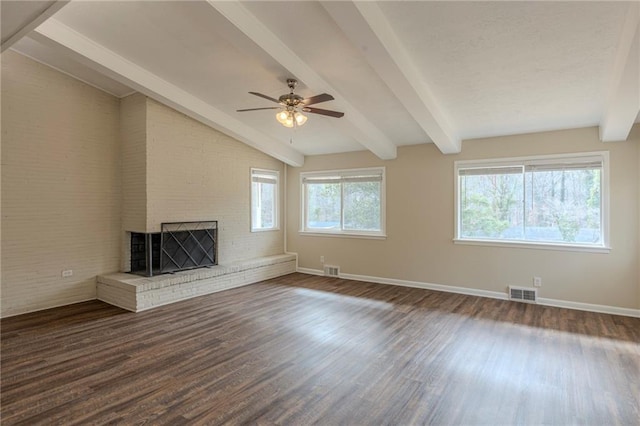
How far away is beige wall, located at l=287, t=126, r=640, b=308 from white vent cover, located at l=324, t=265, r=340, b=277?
124 mm

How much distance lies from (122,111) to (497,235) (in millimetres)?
6260

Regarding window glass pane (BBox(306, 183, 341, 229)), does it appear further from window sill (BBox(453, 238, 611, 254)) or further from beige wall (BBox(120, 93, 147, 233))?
beige wall (BBox(120, 93, 147, 233))

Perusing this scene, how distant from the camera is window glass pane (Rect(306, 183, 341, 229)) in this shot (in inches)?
276

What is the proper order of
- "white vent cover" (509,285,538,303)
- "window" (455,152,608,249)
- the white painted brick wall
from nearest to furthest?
"window" (455,152,608,249) < "white vent cover" (509,285,538,303) < the white painted brick wall

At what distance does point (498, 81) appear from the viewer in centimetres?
370

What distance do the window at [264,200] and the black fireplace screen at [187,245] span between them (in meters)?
1.07

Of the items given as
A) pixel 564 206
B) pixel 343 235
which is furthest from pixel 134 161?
pixel 564 206

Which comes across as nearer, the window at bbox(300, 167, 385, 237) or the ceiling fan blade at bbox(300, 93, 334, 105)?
the ceiling fan blade at bbox(300, 93, 334, 105)

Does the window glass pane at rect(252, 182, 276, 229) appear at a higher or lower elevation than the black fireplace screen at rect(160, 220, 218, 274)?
higher

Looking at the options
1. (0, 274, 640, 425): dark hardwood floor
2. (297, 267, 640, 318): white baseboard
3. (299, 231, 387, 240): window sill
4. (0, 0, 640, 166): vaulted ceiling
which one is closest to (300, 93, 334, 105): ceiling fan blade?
(0, 0, 640, 166): vaulted ceiling

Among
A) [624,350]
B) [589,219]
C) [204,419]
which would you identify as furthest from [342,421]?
[589,219]

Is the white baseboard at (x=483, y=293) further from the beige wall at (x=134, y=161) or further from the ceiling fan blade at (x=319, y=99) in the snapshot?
the ceiling fan blade at (x=319, y=99)

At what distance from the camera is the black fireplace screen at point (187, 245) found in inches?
208

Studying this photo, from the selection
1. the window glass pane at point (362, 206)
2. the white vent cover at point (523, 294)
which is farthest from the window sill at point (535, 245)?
the window glass pane at point (362, 206)
